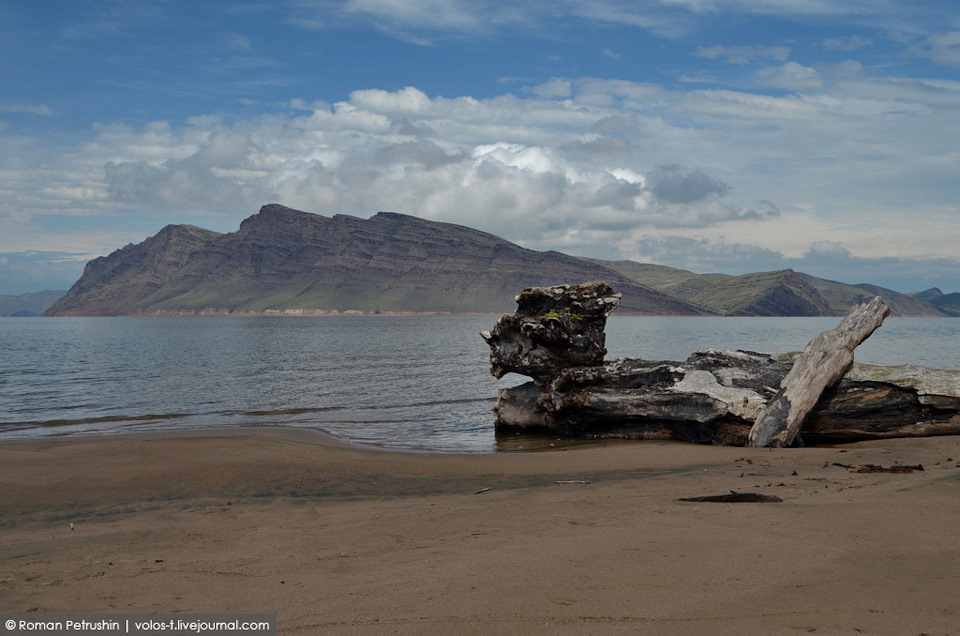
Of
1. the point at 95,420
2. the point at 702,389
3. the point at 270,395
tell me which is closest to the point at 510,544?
the point at 702,389

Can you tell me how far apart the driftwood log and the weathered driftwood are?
0.02 m

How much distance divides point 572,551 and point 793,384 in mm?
10886

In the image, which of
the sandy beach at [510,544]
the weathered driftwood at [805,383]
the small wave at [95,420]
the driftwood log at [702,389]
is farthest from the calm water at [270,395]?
the weathered driftwood at [805,383]

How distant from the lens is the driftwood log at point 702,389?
15047mm

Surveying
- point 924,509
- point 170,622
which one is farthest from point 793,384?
point 170,622

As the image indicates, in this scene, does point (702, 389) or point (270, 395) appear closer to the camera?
point (702, 389)

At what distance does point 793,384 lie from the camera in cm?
1495

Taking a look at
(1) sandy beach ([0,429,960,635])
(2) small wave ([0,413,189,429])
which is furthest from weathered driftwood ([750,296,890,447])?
(2) small wave ([0,413,189,429])

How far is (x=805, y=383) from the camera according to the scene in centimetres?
1492

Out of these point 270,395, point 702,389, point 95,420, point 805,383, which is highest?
point 805,383

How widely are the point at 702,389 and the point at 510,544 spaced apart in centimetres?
1094

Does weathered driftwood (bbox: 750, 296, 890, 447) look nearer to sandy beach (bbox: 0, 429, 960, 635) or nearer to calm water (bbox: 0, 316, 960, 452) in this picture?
sandy beach (bbox: 0, 429, 960, 635)

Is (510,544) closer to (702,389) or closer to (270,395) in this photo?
(702,389)

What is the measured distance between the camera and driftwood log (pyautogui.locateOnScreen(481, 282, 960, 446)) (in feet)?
49.4
